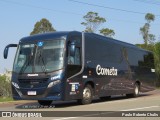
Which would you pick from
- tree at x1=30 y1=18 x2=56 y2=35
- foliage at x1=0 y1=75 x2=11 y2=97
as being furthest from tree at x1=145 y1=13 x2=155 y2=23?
foliage at x1=0 y1=75 x2=11 y2=97

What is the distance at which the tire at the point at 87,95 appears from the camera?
20.0 m

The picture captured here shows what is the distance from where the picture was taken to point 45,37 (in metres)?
19.0

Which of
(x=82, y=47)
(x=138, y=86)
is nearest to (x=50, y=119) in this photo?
(x=82, y=47)

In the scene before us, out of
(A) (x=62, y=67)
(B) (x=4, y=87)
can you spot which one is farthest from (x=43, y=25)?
(A) (x=62, y=67)

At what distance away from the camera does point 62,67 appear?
18.2 metres

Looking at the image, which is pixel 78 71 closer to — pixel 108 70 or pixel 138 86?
pixel 108 70

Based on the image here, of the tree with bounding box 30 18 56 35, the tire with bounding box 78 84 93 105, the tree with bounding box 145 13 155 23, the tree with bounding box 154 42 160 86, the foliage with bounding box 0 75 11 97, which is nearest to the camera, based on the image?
the tire with bounding box 78 84 93 105

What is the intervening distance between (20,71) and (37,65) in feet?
2.87

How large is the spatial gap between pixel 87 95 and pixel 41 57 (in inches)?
128

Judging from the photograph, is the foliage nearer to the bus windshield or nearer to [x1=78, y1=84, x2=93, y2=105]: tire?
[x1=78, y1=84, x2=93, y2=105]: tire

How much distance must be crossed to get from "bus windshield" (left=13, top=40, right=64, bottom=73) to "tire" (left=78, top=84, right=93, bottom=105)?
2518 mm

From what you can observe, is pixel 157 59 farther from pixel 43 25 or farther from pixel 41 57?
pixel 41 57

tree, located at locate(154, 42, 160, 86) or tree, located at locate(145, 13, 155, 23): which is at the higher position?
tree, located at locate(145, 13, 155, 23)

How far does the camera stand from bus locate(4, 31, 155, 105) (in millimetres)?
18169
